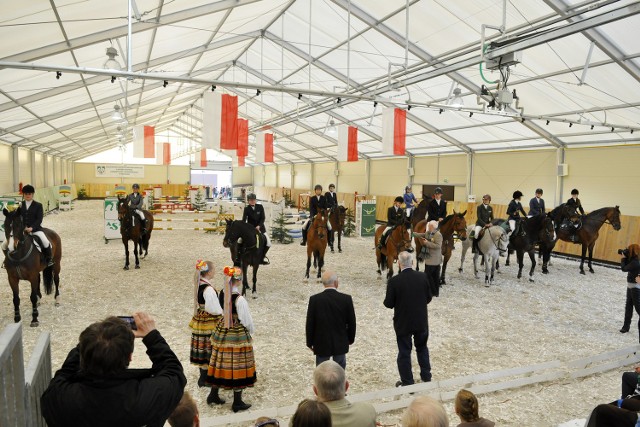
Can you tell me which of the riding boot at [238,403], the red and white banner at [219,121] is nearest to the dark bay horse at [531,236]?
the red and white banner at [219,121]

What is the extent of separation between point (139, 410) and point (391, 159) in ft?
77.8

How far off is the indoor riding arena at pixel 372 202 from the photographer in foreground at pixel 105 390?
0.51 ft

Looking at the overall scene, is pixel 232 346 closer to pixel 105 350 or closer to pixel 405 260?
pixel 405 260

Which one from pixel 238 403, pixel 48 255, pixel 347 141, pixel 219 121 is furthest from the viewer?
pixel 347 141

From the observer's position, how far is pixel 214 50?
15102mm

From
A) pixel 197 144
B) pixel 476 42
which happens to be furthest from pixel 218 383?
pixel 197 144

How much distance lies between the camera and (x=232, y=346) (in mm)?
4188

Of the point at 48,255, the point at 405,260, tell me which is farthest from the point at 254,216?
the point at 405,260

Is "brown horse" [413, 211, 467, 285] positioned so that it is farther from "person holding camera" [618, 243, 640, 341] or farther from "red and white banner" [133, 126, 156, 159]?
"red and white banner" [133, 126, 156, 159]

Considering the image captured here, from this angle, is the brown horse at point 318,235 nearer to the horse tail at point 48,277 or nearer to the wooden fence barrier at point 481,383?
→ the horse tail at point 48,277

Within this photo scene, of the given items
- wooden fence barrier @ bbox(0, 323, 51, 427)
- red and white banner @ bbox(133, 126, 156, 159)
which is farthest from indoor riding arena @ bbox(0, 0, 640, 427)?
red and white banner @ bbox(133, 126, 156, 159)

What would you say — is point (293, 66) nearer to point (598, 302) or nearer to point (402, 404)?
point (598, 302)

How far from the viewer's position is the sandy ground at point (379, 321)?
488 centimetres

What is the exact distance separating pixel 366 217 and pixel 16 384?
1748cm
